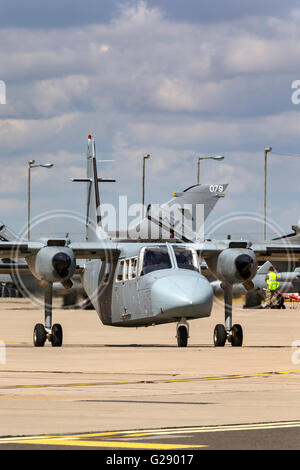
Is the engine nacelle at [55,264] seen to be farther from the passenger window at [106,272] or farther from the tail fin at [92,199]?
the tail fin at [92,199]

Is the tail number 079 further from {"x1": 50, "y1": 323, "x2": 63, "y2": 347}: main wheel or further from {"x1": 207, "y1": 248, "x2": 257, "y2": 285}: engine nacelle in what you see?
{"x1": 50, "y1": 323, "x2": 63, "y2": 347}: main wheel

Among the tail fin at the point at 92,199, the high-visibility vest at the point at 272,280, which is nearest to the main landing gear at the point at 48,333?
the tail fin at the point at 92,199

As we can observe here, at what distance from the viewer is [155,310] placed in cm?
2581

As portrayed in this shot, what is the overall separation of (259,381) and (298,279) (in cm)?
5223

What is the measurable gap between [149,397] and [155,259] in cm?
1251

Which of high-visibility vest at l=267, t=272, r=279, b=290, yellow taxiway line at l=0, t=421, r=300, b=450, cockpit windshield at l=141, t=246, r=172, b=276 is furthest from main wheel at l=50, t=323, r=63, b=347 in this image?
high-visibility vest at l=267, t=272, r=279, b=290

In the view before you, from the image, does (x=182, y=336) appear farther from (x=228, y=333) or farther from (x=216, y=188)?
(x=216, y=188)

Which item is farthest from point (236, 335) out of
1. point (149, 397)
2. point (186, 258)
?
point (149, 397)

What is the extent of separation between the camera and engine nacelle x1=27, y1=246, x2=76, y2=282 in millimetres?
26984

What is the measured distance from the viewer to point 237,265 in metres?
27.4

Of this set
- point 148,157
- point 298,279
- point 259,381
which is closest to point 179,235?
point 298,279

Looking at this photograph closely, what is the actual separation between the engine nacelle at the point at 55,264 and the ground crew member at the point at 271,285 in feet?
103
